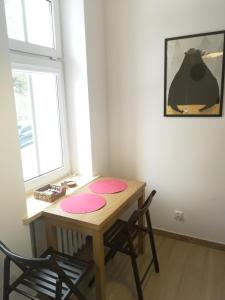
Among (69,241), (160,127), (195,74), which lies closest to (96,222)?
(69,241)

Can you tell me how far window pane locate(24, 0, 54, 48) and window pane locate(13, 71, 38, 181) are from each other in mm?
323

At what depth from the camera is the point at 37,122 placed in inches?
77.6

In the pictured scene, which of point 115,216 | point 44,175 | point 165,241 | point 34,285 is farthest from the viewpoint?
point 165,241

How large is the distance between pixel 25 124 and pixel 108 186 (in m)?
0.83

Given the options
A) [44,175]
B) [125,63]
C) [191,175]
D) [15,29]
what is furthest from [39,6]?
[191,175]

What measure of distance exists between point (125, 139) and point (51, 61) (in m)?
1.01

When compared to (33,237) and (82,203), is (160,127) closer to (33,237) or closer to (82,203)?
(82,203)

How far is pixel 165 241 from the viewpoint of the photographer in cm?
241

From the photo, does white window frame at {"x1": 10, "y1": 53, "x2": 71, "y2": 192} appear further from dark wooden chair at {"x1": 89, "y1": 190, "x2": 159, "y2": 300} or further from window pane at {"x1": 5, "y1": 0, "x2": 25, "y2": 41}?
dark wooden chair at {"x1": 89, "y1": 190, "x2": 159, "y2": 300}

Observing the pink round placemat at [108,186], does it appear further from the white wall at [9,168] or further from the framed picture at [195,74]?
the framed picture at [195,74]

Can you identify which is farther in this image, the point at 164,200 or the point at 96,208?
the point at 164,200

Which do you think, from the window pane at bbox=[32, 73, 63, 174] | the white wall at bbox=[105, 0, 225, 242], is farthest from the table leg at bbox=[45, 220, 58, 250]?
the white wall at bbox=[105, 0, 225, 242]

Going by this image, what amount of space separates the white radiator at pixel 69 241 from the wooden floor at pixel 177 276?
1.04 ft

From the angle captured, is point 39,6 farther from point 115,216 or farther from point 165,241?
point 165,241
